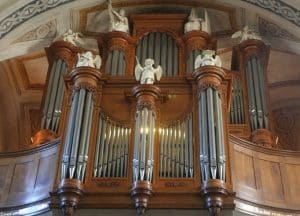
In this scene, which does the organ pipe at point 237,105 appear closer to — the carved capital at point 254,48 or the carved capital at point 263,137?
the carved capital at point 263,137

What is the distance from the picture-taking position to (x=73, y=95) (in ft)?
31.3

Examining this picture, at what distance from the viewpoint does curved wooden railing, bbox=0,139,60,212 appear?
29.0ft

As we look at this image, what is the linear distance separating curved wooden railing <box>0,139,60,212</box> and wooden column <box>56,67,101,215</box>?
363 mm

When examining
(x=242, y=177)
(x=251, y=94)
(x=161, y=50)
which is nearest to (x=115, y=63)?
(x=161, y=50)

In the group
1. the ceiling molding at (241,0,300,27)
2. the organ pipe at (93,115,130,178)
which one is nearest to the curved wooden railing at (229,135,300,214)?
the organ pipe at (93,115,130,178)

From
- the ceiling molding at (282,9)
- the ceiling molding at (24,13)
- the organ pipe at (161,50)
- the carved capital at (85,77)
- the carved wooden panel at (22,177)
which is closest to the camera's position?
the carved wooden panel at (22,177)

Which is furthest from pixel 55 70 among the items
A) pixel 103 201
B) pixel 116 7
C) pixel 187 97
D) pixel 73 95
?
pixel 103 201

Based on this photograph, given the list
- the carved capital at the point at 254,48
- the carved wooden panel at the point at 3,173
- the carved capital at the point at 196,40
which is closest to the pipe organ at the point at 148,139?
the carved wooden panel at the point at 3,173

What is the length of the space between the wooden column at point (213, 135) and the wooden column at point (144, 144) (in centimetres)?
75

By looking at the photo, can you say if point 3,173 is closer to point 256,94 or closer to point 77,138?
point 77,138

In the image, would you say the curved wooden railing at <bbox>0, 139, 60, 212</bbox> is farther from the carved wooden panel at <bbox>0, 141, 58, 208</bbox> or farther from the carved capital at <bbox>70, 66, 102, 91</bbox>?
the carved capital at <bbox>70, 66, 102, 91</bbox>

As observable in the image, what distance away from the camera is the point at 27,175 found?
920cm

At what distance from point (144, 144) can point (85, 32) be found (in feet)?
17.7

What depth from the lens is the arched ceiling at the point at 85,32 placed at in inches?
475
